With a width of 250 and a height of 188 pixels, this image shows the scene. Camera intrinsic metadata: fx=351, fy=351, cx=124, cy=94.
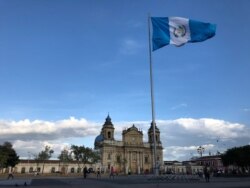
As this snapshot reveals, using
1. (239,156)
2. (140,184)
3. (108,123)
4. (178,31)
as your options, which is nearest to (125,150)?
(108,123)

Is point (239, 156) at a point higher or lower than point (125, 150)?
lower

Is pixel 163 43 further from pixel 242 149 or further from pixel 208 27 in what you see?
pixel 242 149

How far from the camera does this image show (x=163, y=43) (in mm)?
22297

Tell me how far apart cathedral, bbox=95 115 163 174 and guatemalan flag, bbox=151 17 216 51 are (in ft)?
332

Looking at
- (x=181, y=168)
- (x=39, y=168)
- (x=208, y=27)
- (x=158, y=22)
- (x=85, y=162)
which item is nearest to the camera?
→ (x=208, y=27)

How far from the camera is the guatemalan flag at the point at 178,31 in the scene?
21188mm

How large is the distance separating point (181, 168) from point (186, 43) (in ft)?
453

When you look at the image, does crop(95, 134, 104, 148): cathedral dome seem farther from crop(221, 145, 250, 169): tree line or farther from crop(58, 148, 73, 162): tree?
crop(221, 145, 250, 169): tree line

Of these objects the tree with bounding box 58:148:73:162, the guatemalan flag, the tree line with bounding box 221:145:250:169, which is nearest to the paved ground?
the guatemalan flag

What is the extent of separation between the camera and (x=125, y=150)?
125688 millimetres

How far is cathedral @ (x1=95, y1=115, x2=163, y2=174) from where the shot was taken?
122 m

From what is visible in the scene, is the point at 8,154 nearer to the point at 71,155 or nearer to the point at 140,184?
the point at 71,155

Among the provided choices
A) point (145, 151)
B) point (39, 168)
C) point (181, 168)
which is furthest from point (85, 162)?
point (181, 168)

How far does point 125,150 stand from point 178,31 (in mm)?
106415
